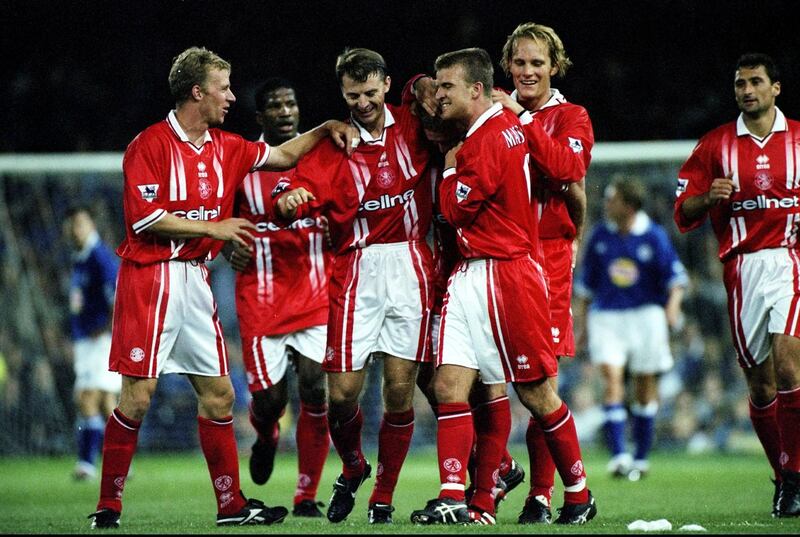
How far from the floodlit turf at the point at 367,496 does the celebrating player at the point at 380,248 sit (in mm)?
752

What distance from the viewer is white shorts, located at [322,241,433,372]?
6668 mm

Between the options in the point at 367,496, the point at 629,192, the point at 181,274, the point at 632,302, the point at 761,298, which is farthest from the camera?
the point at 632,302

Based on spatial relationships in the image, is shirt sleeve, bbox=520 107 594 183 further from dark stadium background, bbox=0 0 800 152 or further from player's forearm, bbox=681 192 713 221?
dark stadium background, bbox=0 0 800 152

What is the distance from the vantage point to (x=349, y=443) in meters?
7.23

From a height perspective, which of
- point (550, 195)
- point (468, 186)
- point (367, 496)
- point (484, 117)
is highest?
point (484, 117)

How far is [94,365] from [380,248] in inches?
219

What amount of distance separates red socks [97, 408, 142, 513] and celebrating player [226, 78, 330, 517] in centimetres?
180

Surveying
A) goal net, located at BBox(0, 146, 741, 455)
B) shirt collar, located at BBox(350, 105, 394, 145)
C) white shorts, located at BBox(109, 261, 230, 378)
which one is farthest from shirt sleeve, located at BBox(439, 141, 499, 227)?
goal net, located at BBox(0, 146, 741, 455)

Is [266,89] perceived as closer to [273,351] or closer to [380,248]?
[273,351]

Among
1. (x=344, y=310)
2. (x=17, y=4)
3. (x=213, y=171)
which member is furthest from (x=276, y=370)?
(x=17, y=4)

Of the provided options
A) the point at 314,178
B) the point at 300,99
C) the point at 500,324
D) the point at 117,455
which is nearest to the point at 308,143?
the point at 314,178

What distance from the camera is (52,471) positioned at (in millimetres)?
12094

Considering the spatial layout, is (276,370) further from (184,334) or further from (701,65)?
(701,65)

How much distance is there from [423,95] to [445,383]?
159 cm
